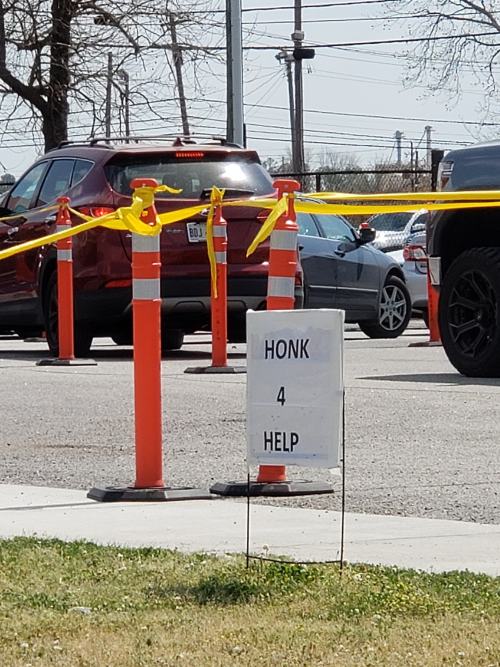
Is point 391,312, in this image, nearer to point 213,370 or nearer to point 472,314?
point 213,370

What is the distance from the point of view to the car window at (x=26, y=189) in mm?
15172

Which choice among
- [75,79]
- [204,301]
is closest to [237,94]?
[75,79]

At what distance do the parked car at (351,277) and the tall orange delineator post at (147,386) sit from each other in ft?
33.0

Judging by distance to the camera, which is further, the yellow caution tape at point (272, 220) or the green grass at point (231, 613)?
the yellow caution tape at point (272, 220)

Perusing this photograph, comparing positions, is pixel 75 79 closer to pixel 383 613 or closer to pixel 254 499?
pixel 254 499

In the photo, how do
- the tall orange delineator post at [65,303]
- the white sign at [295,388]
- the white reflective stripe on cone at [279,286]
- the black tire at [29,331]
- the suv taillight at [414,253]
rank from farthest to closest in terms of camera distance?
1. the suv taillight at [414,253]
2. the black tire at [29,331]
3. the tall orange delineator post at [65,303]
4. the white reflective stripe on cone at [279,286]
5. the white sign at [295,388]

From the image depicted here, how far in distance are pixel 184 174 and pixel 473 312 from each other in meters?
3.44

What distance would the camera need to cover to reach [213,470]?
25.6 feet

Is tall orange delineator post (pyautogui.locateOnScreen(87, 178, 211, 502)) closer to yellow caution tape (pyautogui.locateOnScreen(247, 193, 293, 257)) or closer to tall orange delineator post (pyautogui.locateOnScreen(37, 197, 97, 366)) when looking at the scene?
yellow caution tape (pyautogui.locateOnScreen(247, 193, 293, 257))

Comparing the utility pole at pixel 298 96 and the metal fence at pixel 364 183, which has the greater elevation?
the utility pole at pixel 298 96

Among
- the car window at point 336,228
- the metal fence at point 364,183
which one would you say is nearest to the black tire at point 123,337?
the car window at point 336,228

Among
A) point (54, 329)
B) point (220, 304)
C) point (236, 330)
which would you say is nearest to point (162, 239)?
point (220, 304)

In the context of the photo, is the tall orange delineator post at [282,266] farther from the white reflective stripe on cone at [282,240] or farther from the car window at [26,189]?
the car window at [26,189]

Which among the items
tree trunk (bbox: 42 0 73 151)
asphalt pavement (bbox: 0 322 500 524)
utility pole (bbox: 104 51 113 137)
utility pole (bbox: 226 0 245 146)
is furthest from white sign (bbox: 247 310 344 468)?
tree trunk (bbox: 42 0 73 151)
